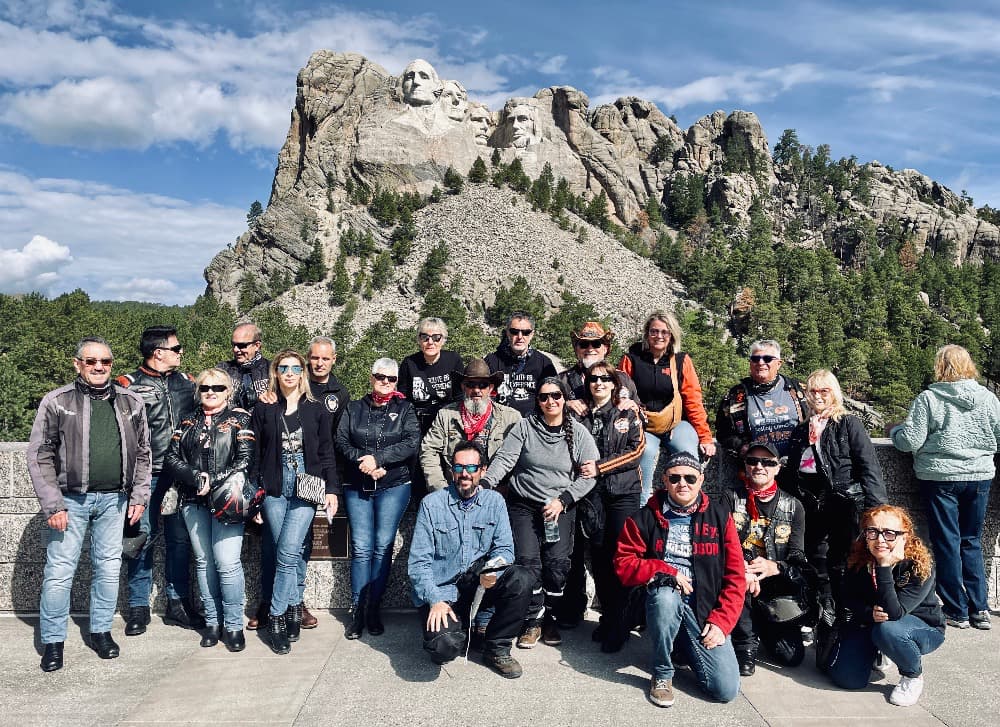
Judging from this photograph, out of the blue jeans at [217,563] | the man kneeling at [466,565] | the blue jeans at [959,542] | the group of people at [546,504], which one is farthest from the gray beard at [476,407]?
the blue jeans at [959,542]

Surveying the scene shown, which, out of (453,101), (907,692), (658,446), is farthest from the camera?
(453,101)

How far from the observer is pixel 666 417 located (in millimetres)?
5625

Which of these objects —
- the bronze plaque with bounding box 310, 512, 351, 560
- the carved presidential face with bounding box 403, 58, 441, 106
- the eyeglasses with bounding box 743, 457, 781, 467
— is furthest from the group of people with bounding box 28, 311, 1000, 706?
the carved presidential face with bounding box 403, 58, 441, 106

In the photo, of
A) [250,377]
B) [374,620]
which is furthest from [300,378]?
[374,620]

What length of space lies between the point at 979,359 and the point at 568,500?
70.6 metres

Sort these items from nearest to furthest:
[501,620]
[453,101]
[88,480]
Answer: [501,620] < [88,480] < [453,101]

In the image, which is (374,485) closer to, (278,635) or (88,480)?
(278,635)

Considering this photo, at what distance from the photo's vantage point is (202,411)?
509 cm

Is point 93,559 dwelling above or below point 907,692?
above

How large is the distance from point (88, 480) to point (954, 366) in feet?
21.6

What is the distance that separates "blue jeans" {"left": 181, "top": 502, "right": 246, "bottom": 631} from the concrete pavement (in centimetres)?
29

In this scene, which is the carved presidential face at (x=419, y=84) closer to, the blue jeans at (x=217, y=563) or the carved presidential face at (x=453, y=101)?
the carved presidential face at (x=453, y=101)

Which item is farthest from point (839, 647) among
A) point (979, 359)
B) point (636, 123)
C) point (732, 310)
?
point (636, 123)

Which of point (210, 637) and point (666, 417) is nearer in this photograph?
point (210, 637)
